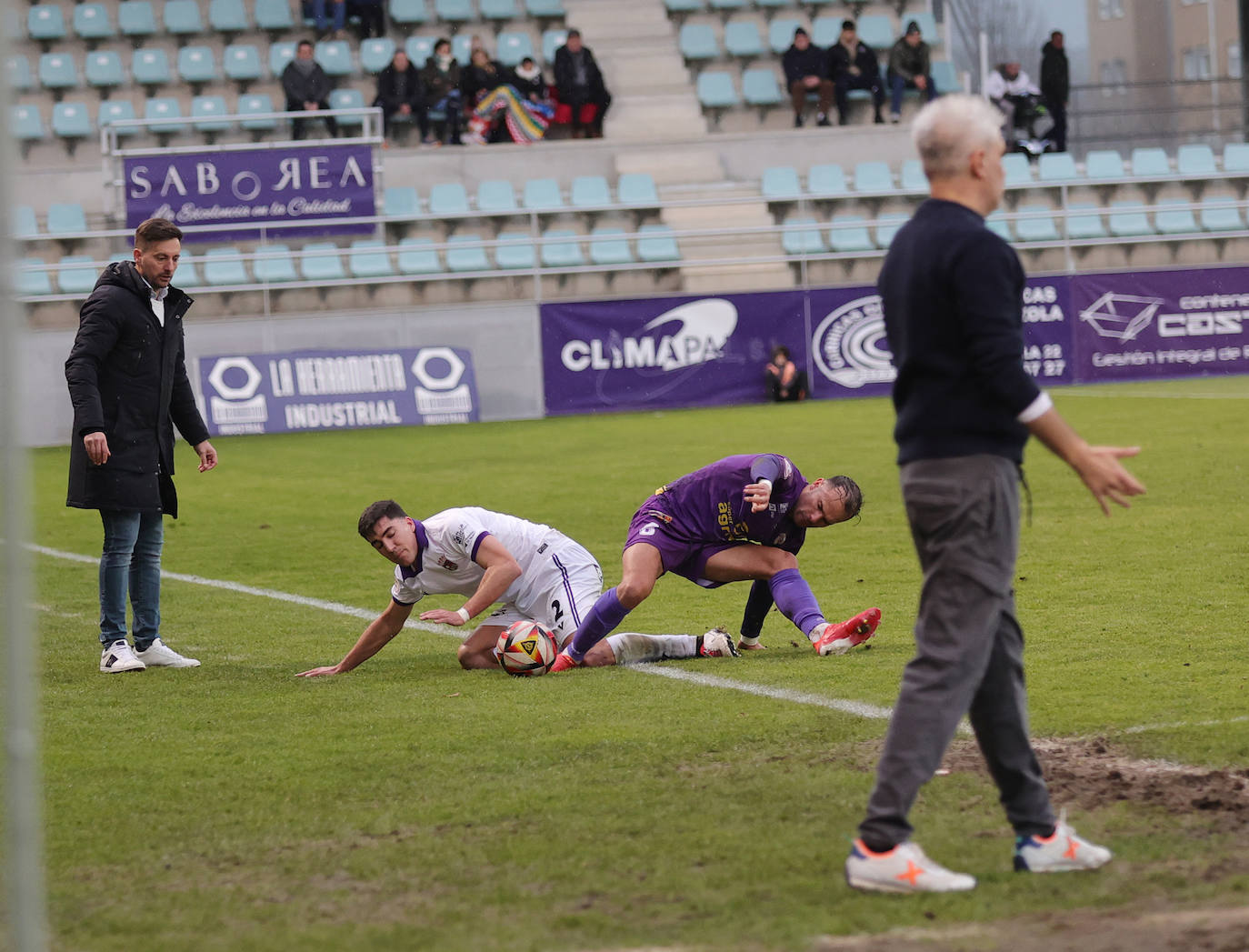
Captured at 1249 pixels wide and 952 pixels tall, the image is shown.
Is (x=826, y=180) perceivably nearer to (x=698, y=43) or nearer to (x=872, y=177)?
(x=872, y=177)

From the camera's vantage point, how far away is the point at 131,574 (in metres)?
7.93

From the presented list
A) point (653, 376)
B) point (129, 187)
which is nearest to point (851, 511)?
point (653, 376)

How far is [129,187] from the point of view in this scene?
25141mm

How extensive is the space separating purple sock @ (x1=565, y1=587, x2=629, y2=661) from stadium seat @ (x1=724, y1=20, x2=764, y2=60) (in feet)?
83.6

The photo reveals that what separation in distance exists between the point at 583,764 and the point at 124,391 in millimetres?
3483

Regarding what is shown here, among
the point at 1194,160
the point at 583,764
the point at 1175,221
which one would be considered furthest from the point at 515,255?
the point at 583,764

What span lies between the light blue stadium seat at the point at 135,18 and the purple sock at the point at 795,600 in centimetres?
2689

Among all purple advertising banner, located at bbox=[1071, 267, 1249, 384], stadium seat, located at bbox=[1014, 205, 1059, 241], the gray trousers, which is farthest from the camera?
stadium seat, located at bbox=[1014, 205, 1059, 241]

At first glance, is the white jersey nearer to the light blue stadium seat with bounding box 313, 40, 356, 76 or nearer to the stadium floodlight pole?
the stadium floodlight pole

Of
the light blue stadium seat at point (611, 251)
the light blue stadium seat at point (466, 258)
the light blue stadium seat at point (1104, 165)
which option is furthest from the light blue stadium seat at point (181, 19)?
the light blue stadium seat at point (1104, 165)

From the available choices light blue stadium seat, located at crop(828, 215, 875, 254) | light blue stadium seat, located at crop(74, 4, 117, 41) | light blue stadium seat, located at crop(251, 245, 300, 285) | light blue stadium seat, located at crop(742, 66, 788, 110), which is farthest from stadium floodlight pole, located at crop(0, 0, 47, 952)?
light blue stadium seat, located at crop(74, 4, 117, 41)

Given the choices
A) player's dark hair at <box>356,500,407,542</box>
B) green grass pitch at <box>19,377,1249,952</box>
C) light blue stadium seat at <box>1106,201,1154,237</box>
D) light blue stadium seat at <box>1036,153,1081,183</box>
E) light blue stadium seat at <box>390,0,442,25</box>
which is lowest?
green grass pitch at <box>19,377,1249,952</box>

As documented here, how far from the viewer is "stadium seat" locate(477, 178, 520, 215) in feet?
89.5

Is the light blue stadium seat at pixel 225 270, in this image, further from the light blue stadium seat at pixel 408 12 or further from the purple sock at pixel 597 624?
the purple sock at pixel 597 624
